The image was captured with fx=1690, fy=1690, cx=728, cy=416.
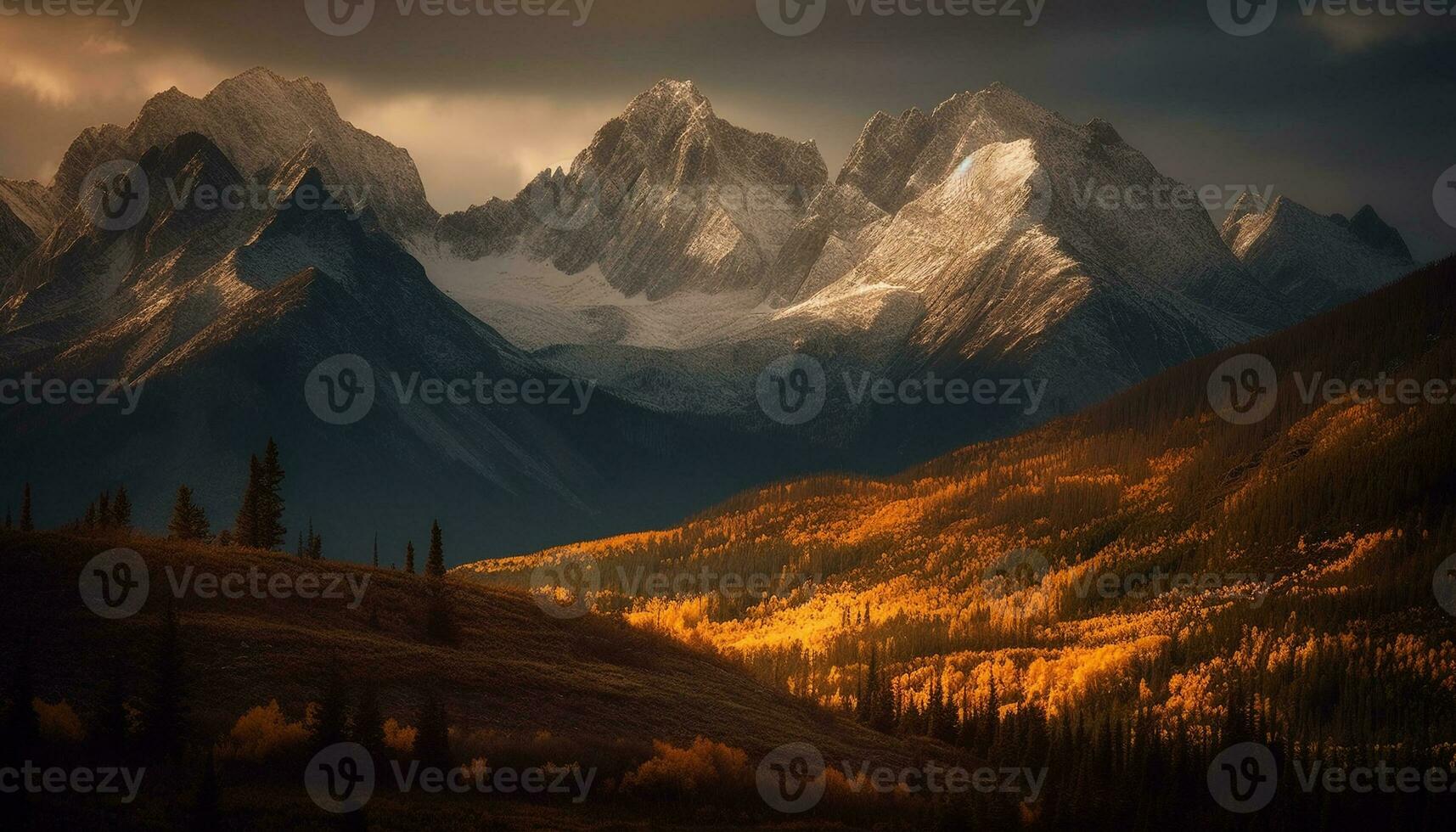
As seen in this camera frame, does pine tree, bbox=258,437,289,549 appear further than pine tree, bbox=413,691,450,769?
Yes

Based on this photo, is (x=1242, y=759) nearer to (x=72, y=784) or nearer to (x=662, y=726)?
(x=662, y=726)

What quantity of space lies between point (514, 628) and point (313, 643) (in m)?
25.1

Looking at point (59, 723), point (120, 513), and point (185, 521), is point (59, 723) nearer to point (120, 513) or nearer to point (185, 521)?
point (185, 521)

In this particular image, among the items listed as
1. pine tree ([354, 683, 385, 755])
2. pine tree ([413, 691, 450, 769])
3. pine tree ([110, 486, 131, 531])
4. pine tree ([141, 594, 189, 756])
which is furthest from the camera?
pine tree ([110, 486, 131, 531])

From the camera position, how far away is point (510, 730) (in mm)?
99000

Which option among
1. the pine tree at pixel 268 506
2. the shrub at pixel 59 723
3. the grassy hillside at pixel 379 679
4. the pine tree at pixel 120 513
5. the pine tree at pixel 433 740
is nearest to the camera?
the shrub at pixel 59 723

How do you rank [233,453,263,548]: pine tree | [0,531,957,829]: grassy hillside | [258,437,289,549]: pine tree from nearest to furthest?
[0,531,957,829]: grassy hillside
[233,453,263,548]: pine tree
[258,437,289,549]: pine tree

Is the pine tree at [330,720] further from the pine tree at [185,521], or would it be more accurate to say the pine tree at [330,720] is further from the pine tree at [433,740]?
the pine tree at [185,521]

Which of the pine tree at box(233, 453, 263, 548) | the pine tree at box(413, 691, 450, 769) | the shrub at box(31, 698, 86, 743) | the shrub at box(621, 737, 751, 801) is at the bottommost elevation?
the shrub at box(621, 737, 751, 801)

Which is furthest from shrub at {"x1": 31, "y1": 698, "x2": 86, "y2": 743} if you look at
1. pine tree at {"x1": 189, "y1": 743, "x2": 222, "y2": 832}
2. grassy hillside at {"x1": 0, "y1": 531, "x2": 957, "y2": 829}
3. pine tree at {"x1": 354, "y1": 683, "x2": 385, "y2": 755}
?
pine tree at {"x1": 354, "y1": 683, "x2": 385, "y2": 755}

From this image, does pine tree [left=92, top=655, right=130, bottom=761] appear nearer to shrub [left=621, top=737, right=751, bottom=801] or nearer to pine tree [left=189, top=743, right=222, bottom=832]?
pine tree [left=189, top=743, right=222, bottom=832]

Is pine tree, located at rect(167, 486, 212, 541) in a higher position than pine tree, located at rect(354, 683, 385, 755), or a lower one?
higher

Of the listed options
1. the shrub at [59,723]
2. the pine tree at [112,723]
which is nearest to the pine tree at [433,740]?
the pine tree at [112,723]

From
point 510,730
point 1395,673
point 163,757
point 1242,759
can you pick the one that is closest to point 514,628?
point 510,730
